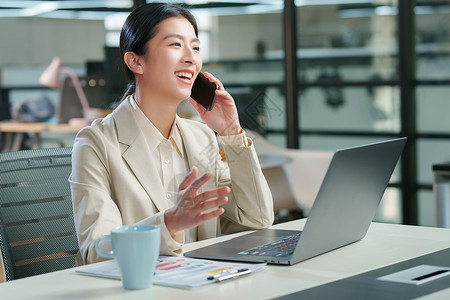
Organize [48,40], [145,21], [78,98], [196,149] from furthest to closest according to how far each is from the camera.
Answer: [78,98] < [48,40] < [196,149] < [145,21]

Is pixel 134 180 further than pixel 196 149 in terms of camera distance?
No

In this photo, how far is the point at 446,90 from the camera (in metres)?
4.56

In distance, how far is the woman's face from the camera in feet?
6.11

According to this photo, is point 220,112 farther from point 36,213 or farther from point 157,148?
point 36,213

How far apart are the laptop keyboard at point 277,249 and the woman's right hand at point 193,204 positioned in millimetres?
153

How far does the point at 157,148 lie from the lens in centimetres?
190

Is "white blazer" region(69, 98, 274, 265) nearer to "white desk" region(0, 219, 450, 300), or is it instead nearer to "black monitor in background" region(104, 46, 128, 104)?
"white desk" region(0, 219, 450, 300)

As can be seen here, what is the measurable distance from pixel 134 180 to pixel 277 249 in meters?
0.42

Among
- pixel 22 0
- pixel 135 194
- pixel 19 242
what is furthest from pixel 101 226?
pixel 22 0

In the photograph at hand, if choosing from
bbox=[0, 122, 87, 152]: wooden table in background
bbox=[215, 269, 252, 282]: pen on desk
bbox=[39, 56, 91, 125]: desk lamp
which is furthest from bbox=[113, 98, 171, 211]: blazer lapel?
bbox=[39, 56, 91, 125]: desk lamp

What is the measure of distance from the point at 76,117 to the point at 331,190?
345 centimetres

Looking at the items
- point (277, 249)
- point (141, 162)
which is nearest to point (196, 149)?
point (141, 162)

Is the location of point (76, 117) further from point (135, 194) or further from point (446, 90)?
point (135, 194)

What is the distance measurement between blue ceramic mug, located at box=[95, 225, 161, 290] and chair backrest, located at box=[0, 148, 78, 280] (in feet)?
2.08
